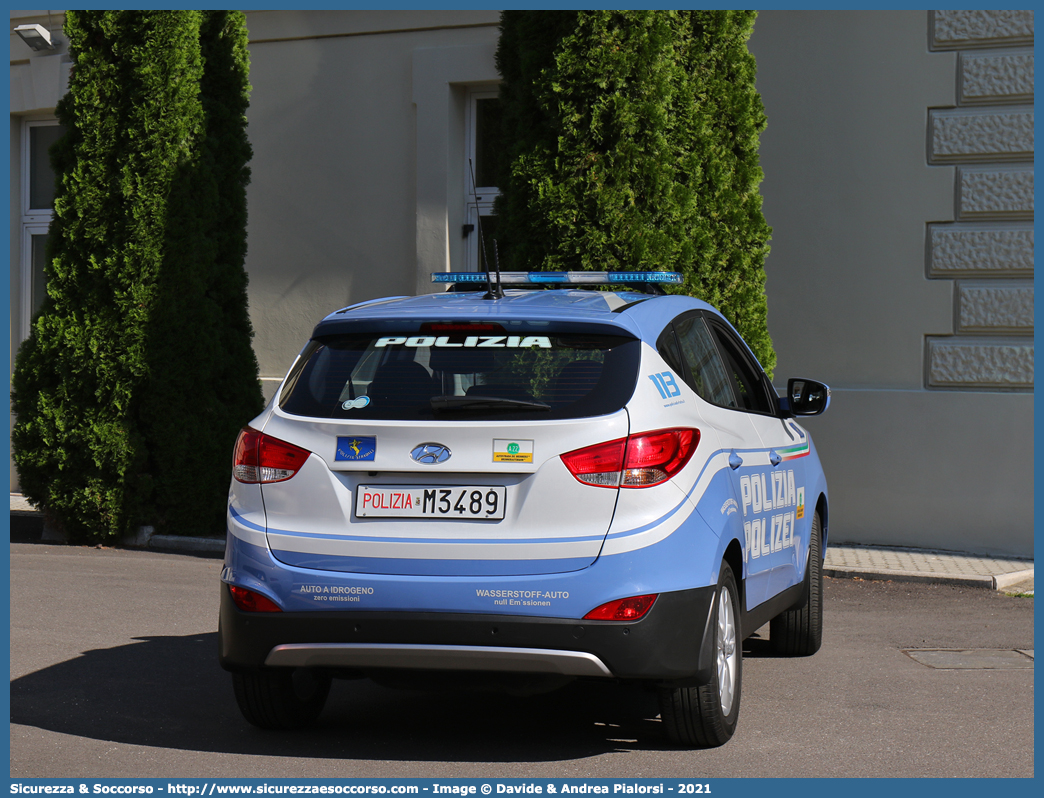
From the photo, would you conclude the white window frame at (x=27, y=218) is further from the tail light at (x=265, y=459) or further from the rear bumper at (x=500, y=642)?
the rear bumper at (x=500, y=642)

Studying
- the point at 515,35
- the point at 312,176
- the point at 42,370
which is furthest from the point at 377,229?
the point at 42,370

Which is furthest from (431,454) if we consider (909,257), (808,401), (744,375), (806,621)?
(909,257)

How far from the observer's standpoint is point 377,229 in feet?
43.8

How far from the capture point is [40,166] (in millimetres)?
15344

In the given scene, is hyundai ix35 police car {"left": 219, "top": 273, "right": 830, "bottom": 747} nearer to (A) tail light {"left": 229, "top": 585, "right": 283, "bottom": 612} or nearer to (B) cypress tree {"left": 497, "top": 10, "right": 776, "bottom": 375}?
(A) tail light {"left": 229, "top": 585, "right": 283, "bottom": 612}

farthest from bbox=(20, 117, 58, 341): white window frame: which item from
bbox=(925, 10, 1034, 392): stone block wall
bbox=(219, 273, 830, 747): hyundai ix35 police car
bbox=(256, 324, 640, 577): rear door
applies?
bbox=(256, 324, 640, 577): rear door

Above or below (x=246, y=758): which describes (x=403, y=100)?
above

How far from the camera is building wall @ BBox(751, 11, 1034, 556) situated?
1067 cm

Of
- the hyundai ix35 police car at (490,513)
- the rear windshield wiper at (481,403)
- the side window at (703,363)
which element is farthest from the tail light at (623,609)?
the side window at (703,363)

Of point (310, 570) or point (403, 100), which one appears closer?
point (310, 570)

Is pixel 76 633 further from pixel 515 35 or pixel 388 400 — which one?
pixel 515 35

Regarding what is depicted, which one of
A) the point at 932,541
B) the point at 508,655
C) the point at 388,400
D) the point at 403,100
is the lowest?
the point at 932,541

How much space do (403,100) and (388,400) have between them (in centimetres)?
915

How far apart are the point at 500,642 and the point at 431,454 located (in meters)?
0.67
